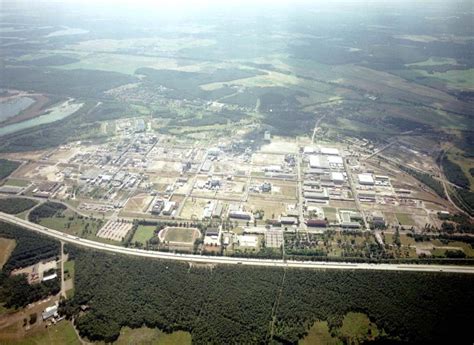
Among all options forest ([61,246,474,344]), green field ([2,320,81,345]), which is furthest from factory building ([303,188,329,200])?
green field ([2,320,81,345])

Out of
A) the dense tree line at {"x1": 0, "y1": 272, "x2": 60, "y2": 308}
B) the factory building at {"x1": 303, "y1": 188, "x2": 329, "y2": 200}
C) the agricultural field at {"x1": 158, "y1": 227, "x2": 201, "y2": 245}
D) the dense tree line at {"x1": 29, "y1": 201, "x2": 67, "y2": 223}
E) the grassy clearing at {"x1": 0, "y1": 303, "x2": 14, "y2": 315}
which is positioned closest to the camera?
the grassy clearing at {"x1": 0, "y1": 303, "x2": 14, "y2": 315}

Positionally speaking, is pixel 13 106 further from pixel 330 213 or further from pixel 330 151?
pixel 330 213

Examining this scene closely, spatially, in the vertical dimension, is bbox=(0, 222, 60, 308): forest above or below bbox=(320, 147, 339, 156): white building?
below

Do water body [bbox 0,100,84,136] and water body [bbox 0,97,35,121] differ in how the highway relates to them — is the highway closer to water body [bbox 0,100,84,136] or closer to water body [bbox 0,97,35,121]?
water body [bbox 0,100,84,136]

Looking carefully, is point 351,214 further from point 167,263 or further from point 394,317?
point 167,263

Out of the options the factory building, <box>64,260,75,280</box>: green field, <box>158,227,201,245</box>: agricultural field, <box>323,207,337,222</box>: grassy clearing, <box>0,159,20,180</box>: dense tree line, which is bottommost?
<box>0,159,20,180</box>: dense tree line

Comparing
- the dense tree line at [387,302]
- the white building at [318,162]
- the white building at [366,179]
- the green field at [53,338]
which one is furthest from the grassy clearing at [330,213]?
the green field at [53,338]
